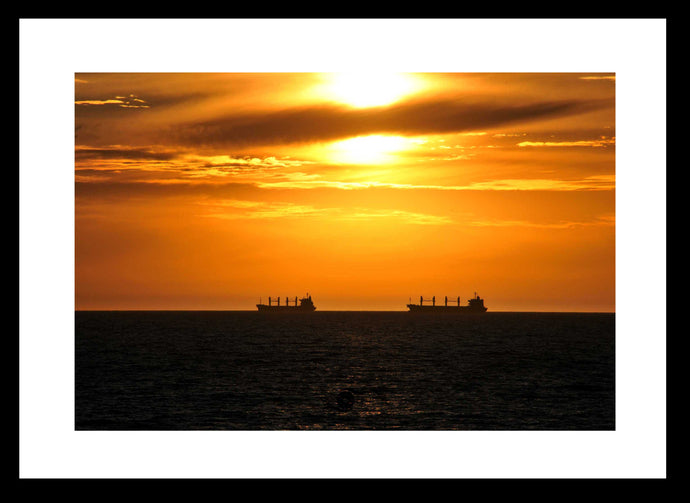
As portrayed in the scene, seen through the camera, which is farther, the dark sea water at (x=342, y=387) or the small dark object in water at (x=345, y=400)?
the small dark object in water at (x=345, y=400)

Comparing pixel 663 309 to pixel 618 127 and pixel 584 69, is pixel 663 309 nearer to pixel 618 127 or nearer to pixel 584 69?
pixel 618 127

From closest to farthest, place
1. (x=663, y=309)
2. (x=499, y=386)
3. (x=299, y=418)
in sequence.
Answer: (x=663, y=309) → (x=299, y=418) → (x=499, y=386)

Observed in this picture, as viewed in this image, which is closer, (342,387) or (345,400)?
(345,400)

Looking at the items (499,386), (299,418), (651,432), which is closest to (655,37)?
(651,432)

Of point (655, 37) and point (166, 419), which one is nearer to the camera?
point (655, 37)
